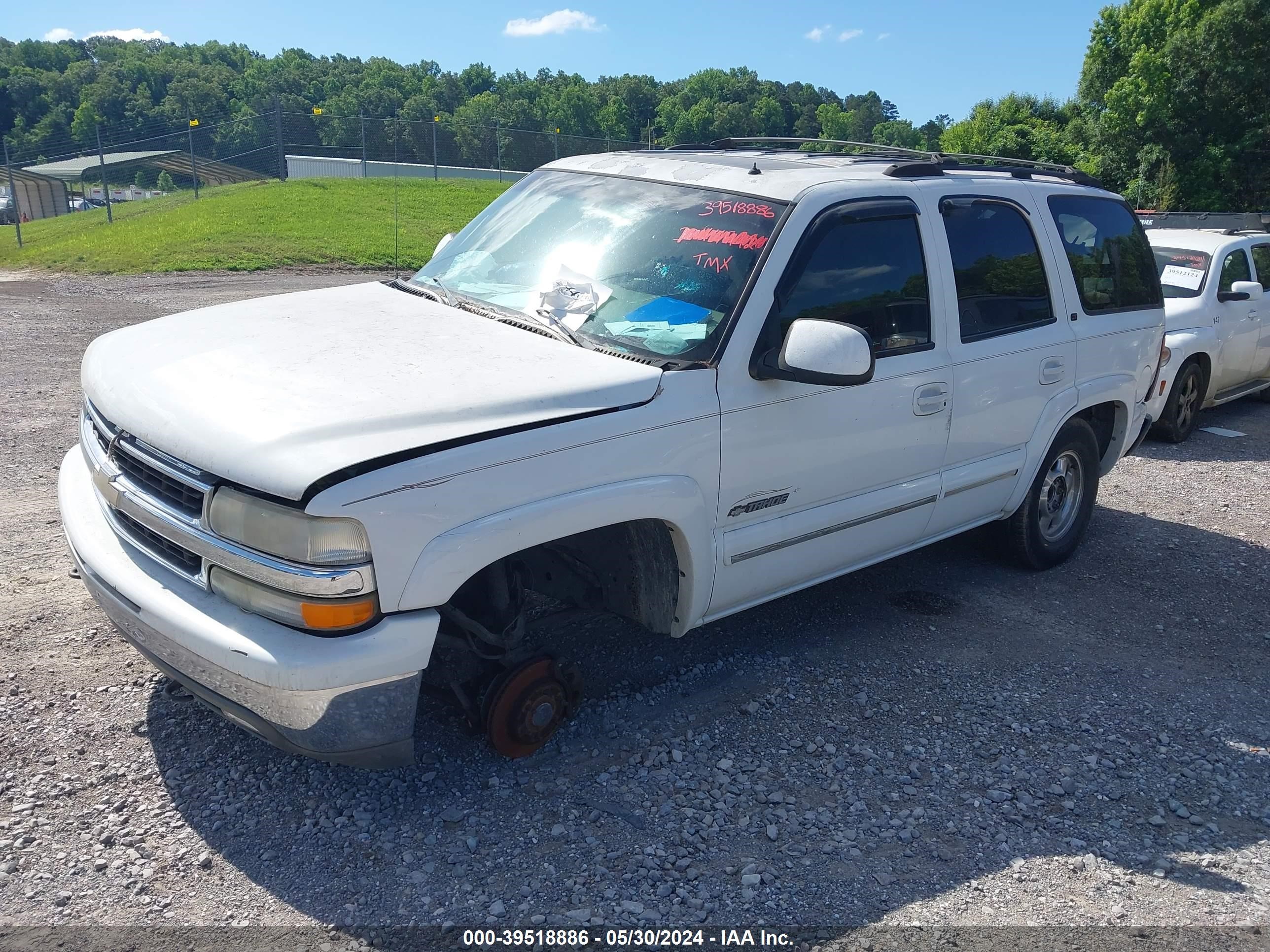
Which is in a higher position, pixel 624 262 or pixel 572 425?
pixel 624 262

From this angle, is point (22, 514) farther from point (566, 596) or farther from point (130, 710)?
point (566, 596)

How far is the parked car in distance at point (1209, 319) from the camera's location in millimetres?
9062

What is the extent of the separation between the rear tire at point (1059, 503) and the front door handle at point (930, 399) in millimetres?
1169

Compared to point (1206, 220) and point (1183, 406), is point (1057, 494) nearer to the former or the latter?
point (1183, 406)

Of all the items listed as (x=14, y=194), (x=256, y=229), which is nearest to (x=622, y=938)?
(x=256, y=229)

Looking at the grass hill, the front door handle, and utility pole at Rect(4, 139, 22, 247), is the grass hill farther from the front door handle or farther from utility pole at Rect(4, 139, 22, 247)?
the front door handle

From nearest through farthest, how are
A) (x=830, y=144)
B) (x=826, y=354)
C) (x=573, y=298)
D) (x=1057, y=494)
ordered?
(x=826, y=354) < (x=573, y=298) < (x=830, y=144) < (x=1057, y=494)

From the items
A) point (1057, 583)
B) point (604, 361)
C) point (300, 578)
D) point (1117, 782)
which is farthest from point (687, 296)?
point (1057, 583)

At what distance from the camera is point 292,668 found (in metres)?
2.86

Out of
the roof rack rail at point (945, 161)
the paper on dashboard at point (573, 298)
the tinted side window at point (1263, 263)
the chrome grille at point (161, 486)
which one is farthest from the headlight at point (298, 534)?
the tinted side window at point (1263, 263)

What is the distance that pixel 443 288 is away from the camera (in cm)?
457

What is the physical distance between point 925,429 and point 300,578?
2.75m

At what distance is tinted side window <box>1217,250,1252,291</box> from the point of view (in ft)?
31.5

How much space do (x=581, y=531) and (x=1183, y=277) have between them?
828 cm
